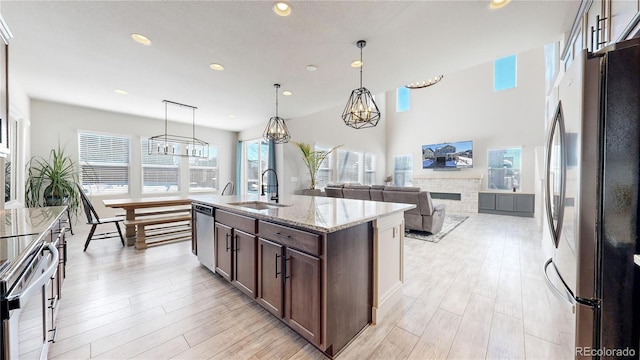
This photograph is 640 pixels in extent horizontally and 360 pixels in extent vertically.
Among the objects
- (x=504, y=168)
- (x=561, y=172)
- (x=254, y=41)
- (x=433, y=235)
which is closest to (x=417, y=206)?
(x=433, y=235)

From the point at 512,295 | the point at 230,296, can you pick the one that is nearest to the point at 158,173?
the point at 230,296

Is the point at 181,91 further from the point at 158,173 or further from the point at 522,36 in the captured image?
the point at 522,36

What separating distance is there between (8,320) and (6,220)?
1.46m

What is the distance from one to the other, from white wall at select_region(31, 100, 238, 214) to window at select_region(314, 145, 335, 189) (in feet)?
11.5

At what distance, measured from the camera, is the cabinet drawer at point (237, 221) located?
1972 millimetres

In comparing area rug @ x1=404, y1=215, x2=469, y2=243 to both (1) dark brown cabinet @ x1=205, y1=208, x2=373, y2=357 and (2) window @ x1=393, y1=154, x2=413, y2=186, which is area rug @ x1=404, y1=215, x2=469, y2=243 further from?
(2) window @ x1=393, y1=154, x2=413, y2=186

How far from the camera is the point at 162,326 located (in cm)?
178

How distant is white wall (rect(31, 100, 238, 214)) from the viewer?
4.38m

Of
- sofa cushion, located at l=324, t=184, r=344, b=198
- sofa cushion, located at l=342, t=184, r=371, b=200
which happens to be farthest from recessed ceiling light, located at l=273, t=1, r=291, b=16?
sofa cushion, located at l=324, t=184, r=344, b=198

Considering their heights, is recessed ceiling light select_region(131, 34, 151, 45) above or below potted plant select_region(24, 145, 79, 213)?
above

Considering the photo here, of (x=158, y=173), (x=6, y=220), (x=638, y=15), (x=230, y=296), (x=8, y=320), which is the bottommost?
(x=230, y=296)

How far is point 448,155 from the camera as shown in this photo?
7.73 metres

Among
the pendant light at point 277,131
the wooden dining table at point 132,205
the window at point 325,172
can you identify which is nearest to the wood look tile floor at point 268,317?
the wooden dining table at point 132,205
